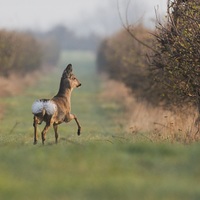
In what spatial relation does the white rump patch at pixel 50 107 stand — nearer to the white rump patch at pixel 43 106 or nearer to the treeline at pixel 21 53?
the white rump patch at pixel 43 106

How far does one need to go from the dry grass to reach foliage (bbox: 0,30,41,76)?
789 cm

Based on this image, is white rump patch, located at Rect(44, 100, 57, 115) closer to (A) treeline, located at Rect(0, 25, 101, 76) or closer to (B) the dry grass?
(B) the dry grass

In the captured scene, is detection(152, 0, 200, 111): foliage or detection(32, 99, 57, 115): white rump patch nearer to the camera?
detection(32, 99, 57, 115): white rump patch

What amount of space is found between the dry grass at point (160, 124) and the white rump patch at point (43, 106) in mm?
2223

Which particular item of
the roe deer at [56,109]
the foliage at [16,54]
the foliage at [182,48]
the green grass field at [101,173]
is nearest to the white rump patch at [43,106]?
the roe deer at [56,109]

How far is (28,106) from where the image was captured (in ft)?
106

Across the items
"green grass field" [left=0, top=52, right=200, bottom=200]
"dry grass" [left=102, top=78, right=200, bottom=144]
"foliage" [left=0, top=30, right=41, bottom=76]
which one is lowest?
"dry grass" [left=102, top=78, right=200, bottom=144]

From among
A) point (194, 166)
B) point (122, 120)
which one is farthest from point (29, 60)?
point (194, 166)

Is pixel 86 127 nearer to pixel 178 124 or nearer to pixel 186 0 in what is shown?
pixel 178 124

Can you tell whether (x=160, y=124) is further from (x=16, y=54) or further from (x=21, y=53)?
(x=21, y=53)

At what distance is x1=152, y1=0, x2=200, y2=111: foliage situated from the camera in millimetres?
14609

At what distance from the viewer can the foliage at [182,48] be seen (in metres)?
14.6

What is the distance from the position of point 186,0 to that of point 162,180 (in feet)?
25.0

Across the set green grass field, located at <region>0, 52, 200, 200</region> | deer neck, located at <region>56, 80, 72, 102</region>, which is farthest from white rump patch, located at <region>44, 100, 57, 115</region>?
green grass field, located at <region>0, 52, 200, 200</region>
